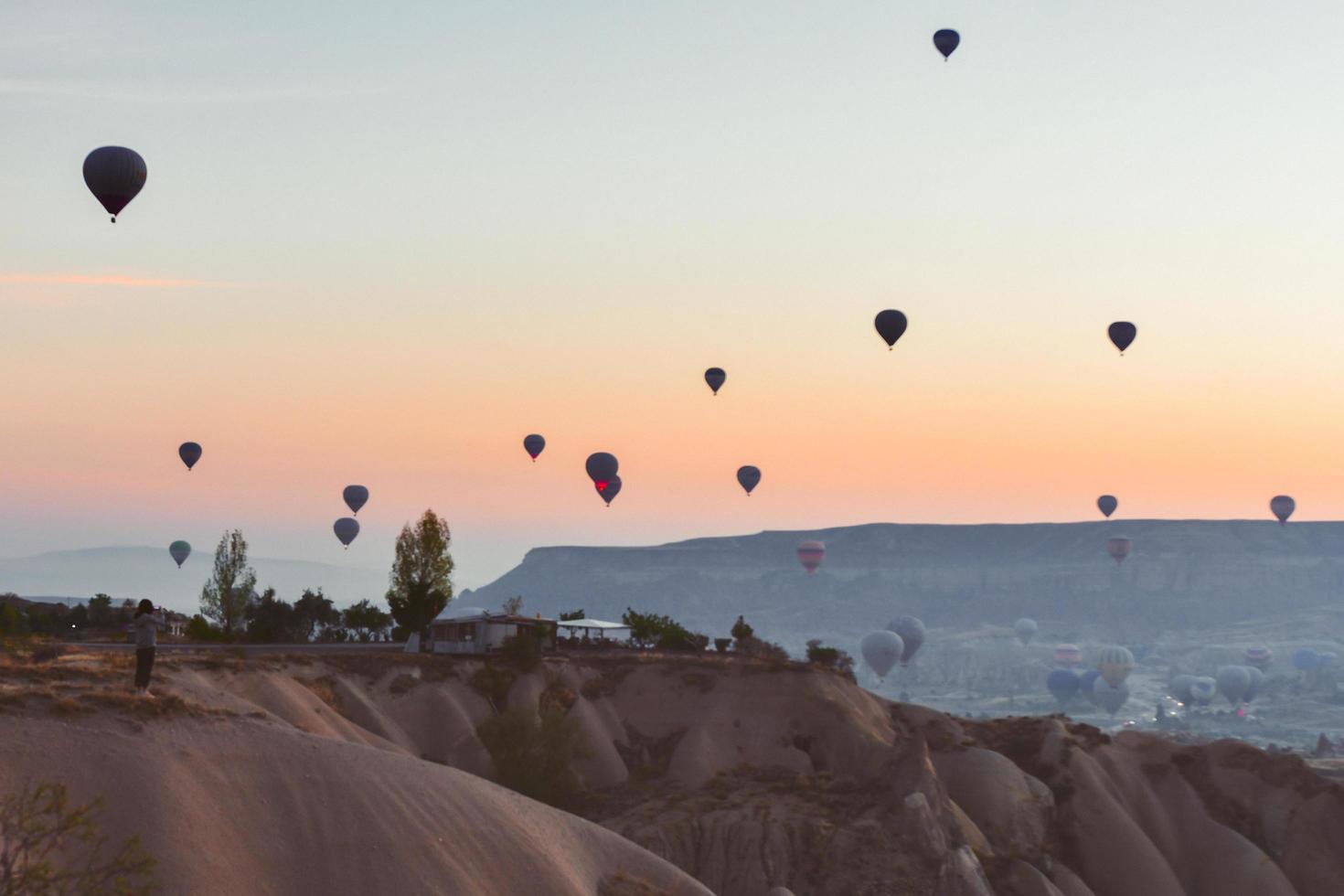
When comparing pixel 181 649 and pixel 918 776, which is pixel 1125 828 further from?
pixel 181 649

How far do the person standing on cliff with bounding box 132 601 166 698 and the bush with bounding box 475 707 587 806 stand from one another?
36651 millimetres

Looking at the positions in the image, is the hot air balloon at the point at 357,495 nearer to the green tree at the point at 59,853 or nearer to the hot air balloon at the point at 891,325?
the hot air balloon at the point at 891,325

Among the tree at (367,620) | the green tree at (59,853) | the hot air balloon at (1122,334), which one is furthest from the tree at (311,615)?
the green tree at (59,853)

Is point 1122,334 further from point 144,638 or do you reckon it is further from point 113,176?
point 144,638

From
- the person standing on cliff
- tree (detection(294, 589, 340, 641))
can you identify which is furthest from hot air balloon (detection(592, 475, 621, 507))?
the person standing on cliff

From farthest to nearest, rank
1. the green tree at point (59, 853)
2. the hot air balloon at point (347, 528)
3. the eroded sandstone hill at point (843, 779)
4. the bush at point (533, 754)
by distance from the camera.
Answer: the hot air balloon at point (347, 528), the bush at point (533, 754), the eroded sandstone hill at point (843, 779), the green tree at point (59, 853)

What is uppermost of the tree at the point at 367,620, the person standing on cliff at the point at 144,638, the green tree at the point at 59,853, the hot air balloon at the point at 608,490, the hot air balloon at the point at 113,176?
the hot air balloon at the point at 113,176

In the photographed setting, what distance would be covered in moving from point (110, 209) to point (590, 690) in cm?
3511

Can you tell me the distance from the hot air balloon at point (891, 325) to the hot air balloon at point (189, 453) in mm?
50208

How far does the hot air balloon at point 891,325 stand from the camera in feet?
376

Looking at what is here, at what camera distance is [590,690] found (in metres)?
91.9

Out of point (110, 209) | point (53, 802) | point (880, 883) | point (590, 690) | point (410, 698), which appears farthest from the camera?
point (590, 690)

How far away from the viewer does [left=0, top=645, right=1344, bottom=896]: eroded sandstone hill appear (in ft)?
228

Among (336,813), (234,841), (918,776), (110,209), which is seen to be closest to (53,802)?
(234,841)
